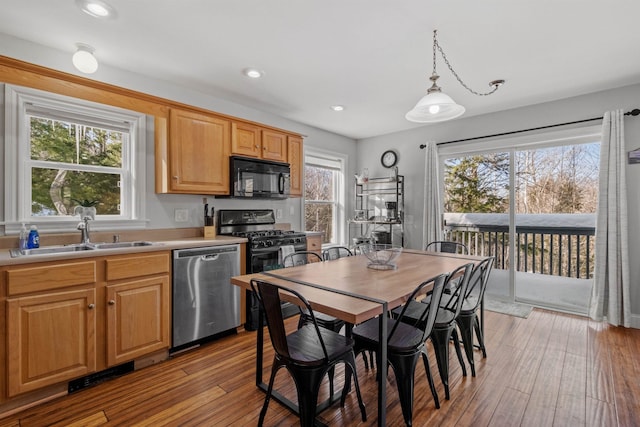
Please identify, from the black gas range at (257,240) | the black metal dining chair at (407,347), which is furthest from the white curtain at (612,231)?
the black gas range at (257,240)

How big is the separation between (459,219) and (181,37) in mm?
3977

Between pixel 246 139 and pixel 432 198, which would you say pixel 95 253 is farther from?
pixel 432 198

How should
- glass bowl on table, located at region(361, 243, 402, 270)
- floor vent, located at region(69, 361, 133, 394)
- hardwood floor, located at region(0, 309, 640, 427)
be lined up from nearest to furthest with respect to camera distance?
hardwood floor, located at region(0, 309, 640, 427), floor vent, located at region(69, 361, 133, 394), glass bowl on table, located at region(361, 243, 402, 270)

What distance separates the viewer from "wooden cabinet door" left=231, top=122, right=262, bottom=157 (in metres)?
3.33

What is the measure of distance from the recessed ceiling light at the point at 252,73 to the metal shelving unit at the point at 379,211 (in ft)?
8.53

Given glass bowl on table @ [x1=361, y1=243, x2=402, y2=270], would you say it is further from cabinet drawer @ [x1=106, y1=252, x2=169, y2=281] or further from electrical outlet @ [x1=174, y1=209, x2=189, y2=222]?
electrical outlet @ [x1=174, y1=209, x2=189, y2=222]

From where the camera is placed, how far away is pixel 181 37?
228 cm

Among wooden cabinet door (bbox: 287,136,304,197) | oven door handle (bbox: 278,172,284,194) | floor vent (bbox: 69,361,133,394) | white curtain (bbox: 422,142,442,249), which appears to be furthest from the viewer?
white curtain (bbox: 422,142,442,249)

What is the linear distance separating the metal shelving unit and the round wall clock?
220 mm

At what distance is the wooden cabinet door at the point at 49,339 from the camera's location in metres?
1.82

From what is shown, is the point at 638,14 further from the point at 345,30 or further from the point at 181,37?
the point at 181,37

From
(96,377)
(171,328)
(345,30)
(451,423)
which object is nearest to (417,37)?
(345,30)

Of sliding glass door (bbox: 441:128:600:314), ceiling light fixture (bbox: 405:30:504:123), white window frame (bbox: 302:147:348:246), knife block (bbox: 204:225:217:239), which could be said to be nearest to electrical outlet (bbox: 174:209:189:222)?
knife block (bbox: 204:225:217:239)

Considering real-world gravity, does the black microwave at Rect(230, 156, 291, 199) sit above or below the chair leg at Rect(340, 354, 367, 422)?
above
